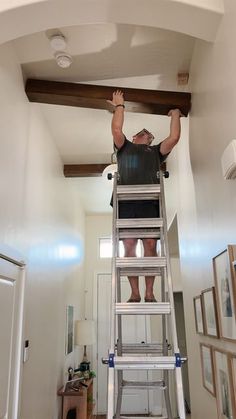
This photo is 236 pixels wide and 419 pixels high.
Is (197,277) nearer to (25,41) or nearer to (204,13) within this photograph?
(204,13)

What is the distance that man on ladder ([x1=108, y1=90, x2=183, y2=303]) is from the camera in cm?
267

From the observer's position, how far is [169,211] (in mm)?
4859

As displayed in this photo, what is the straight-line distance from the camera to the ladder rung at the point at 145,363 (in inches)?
67.7

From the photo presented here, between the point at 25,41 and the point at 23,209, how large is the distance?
4.31 feet

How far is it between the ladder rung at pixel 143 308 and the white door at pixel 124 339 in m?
4.35

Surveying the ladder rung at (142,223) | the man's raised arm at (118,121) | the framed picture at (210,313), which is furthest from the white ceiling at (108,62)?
the framed picture at (210,313)

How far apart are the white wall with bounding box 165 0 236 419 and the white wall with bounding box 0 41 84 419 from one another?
4.62ft

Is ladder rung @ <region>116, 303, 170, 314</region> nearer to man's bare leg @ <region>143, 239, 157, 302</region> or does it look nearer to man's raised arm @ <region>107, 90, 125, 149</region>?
man's bare leg @ <region>143, 239, 157, 302</region>

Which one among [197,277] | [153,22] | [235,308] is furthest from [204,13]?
[197,277]

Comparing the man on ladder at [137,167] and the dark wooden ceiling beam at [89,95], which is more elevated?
the dark wooden ceiling beam at [89,95]

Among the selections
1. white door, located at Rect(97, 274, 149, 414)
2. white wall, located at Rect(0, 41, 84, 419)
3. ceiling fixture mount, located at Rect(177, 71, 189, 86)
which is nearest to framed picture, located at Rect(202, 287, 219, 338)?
white wall, located at Rect(0, 41, 84, 419)

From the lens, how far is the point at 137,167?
278 centimetres

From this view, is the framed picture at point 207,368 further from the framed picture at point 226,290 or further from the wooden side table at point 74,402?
the wooden side table at point 74,402

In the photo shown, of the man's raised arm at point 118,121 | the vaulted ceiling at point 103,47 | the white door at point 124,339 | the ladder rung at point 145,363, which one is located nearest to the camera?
the ladder rung at point 145,363
